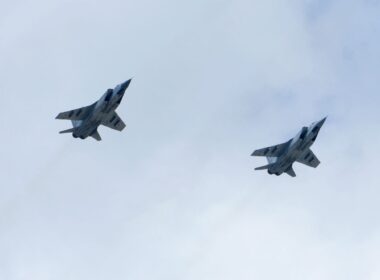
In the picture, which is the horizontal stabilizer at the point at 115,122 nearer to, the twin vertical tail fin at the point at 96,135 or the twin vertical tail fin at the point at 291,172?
the twin vertical tail fin at the point at 96,135

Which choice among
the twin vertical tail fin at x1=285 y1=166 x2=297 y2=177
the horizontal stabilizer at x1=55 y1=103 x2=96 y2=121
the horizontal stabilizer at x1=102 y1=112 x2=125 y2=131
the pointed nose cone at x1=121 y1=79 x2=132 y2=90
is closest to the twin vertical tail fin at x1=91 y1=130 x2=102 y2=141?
the horizontal stabilizer at x1=102 y1=112 x2=125 y2=131

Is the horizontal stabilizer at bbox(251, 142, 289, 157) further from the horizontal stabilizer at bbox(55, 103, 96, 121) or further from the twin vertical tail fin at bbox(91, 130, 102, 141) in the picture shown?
the horizontal stabilizer at bbox(55, 103, 96, 121)

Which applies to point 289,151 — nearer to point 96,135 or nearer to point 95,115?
point 96,135

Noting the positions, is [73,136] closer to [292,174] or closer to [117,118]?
[117,118]

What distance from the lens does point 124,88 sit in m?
184

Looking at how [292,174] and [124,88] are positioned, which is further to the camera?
[292,174]

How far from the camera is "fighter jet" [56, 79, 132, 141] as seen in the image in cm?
18538

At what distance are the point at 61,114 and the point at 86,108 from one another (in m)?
3.93

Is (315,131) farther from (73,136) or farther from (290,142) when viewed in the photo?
(73,136)

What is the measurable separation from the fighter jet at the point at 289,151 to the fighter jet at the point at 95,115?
24.4 m

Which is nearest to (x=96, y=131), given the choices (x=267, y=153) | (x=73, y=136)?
(x=73, y=136)

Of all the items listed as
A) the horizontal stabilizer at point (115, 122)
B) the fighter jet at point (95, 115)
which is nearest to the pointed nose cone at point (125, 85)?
the fighter jet at point (95, 115)

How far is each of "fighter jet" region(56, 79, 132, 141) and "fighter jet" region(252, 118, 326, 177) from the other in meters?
24.4

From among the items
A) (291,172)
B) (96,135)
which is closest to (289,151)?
(291,172)
